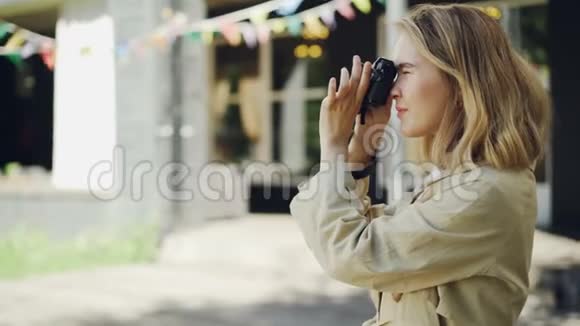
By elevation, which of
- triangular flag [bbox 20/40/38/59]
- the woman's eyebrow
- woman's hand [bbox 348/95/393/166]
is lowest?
woman's hand [bbox 348/95/393/166]

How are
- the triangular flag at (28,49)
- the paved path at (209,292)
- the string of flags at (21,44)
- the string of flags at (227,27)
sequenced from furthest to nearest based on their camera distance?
the string of flags at (21,44) < the triangular flag at (28,49) < the string of flags at (227,27) < the paved path at (209,292)

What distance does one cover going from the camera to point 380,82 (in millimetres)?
1259

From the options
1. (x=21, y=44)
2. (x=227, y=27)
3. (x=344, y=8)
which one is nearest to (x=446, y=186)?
(x=344, y=8)

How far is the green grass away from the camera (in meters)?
6.52

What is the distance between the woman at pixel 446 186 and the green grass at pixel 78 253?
5549mm

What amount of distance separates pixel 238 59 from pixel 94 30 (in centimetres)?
258

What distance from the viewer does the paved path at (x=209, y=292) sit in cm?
461

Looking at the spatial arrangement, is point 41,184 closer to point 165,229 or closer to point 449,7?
point 165,229

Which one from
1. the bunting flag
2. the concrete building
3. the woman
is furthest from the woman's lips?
the concrete building

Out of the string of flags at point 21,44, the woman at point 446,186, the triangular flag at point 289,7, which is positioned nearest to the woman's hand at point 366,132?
the woman at point 446,186

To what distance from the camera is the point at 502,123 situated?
1.22 metres

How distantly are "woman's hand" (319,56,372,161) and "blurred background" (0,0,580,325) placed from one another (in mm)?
3391

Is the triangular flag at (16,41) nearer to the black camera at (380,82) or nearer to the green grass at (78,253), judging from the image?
the green grass at (78,253)

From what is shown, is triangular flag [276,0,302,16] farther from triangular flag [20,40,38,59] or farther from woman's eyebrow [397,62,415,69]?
woman's eyebrow [397,62,415,69]
